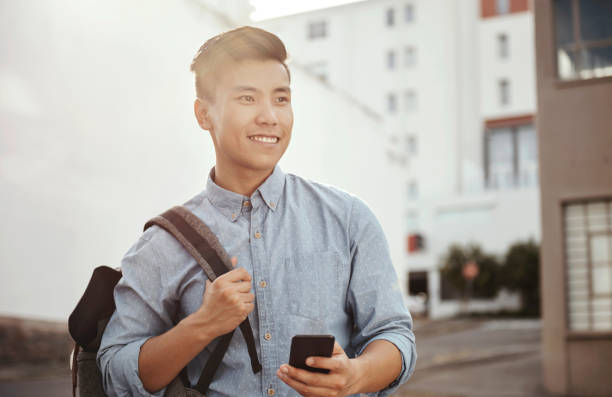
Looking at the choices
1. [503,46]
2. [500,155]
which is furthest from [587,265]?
[503,46]

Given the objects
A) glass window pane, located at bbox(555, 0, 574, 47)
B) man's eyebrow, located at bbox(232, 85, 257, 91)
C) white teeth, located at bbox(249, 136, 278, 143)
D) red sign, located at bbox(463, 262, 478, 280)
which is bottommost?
red sign, located at bbox(463, 262, 478, 280)

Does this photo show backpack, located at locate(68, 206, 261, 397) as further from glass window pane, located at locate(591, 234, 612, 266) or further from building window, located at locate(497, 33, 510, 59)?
building window, located at locate(497, 33, 510, 59)

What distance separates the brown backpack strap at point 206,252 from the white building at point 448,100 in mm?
34001

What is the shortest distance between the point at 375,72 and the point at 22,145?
32.3 meters

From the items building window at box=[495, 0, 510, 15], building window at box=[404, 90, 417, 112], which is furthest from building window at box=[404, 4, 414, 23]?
building window at box=[495, 0, 510, 15]

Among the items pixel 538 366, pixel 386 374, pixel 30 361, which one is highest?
pixel 386 374

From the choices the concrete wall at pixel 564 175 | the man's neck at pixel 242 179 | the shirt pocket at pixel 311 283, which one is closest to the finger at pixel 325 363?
the shirt pocket at pixel 311 283

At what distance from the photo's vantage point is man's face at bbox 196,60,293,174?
5.92ft

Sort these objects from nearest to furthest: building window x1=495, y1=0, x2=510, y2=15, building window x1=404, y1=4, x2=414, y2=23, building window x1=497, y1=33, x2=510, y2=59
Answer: building window x1=497, y1=33, x2=510, y2=59
building window x1=495, y1=0, x2=510, y2=15
building window x1=404, y1=4, x2=414, y2=23

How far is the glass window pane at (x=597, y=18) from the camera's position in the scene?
36.2ft

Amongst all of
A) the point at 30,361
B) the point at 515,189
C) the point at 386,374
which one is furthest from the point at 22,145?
the point at 515,189

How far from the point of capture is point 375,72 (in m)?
38.6

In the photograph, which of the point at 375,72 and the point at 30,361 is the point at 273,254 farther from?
the point at 375,72

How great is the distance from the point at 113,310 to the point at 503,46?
37.4 m
